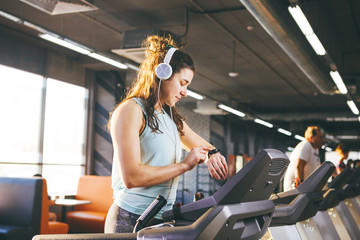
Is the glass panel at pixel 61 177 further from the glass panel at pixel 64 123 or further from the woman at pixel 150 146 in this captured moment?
the woman at pixel 150 146

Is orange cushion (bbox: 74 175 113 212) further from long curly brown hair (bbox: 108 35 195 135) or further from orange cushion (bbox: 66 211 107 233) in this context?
long curly brown hair (bbox: 108 35 195 135)

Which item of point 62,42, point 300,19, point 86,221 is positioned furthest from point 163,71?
point 86,221

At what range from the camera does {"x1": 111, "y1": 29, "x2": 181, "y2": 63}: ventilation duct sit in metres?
6.24

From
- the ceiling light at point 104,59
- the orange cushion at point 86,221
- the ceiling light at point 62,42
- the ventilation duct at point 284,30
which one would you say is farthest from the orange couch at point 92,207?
the ventilation duct at point 284,30

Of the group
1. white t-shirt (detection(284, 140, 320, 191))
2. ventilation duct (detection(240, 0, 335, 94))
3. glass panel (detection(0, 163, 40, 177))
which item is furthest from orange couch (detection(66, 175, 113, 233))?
ventilation duct (detection(240, 0, 335, 94))

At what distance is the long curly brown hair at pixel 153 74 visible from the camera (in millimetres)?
1388

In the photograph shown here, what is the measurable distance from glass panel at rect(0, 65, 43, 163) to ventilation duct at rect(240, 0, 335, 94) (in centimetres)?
463

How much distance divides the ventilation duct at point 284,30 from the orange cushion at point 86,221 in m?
3.92

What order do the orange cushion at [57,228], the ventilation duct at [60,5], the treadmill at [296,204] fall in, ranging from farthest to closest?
the orange cushion at [57,228] → the ventilation duct at [60,5] → the treadmill at [296,204]

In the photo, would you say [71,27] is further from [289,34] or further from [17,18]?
[289,34]

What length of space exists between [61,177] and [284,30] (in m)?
5.58

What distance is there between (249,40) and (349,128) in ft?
53.3

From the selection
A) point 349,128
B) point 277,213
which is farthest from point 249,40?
point 349,128

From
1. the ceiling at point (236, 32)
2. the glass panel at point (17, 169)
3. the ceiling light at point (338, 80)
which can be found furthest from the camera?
the glass panel at point (17, 169)
